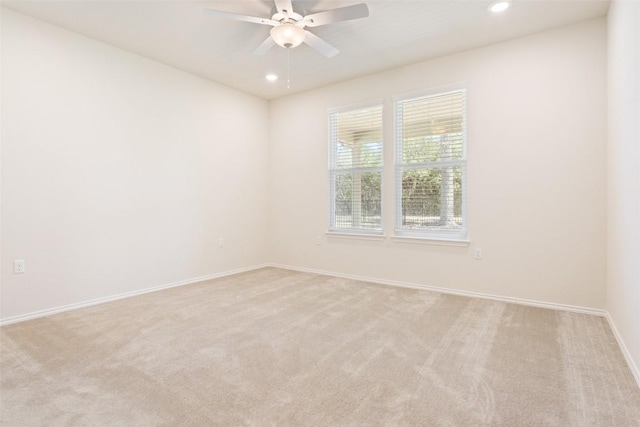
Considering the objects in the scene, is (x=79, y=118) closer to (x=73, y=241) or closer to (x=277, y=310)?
(x=73, y=241)

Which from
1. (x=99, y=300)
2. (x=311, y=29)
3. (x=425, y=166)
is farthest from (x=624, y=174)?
(x=99, y=300)

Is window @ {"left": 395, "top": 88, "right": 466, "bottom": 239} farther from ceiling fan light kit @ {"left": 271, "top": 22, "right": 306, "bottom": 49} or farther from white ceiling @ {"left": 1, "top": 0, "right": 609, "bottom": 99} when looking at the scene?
ceiling fan light kit @ {"left": 271, "top": 22, "right": 306, "bottom": 49}

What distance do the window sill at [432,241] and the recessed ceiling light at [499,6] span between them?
2.34 m

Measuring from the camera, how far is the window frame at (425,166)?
3904 millimetres

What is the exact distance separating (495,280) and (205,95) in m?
4.45

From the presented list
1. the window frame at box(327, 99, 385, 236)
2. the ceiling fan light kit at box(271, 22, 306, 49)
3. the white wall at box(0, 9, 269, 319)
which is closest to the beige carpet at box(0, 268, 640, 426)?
the white wall at box(0, 9, 269, 319)

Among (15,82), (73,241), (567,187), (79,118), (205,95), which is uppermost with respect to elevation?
(205,95)

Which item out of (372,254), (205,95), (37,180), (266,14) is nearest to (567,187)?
(372,254)

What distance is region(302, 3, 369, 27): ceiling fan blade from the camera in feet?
8.19

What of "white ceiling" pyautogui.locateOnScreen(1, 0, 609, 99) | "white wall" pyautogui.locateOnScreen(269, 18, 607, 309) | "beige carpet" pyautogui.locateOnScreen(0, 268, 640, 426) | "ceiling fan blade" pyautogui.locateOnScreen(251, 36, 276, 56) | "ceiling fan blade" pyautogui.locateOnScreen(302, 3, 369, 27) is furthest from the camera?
"white wall" pyautogui.locateOnScreen(269, 18, 607, 309)

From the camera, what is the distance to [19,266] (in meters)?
3.09

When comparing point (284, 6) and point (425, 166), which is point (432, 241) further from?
point (284, 6)

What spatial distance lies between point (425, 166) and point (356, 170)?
103 cm

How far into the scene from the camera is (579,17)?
3.15 m
